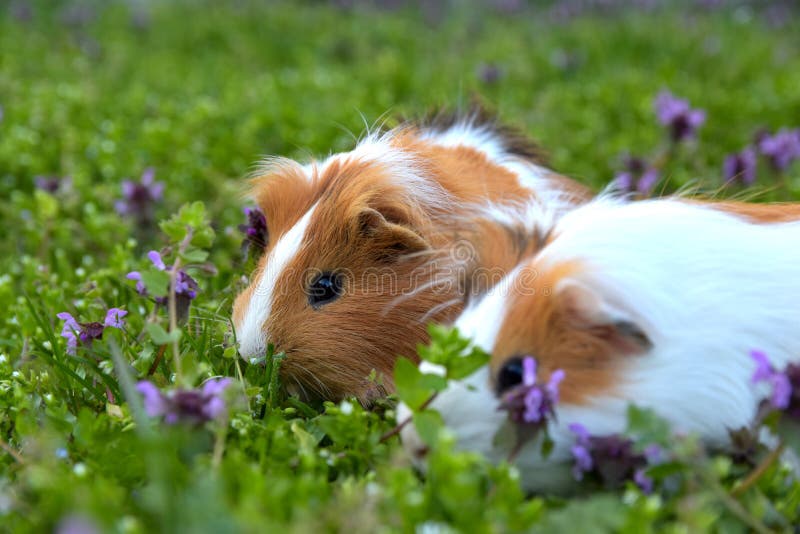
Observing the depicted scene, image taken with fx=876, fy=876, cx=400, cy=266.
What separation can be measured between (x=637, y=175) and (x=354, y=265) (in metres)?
2.02

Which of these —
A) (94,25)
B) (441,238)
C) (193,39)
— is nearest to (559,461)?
(441,238)

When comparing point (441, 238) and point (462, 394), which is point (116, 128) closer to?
point (441, 238)

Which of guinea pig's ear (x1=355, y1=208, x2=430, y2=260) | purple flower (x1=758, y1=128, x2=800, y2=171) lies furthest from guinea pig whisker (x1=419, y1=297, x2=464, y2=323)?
purple flower (x1=758, y1=128, x2=800, y2=171)

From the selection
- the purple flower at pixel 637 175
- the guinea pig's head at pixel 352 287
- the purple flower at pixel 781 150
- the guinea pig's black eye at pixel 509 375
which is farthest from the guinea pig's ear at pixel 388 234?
the purple flower at pixel 781 150

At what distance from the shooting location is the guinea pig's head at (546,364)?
5.87 feet

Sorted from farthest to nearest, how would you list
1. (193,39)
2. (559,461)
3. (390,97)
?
(193,39), (390,97), (559,461)

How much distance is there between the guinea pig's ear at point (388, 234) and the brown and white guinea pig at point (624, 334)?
16.9 inches

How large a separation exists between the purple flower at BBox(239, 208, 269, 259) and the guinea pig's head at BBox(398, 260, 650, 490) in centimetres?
107

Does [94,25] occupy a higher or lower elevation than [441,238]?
lower

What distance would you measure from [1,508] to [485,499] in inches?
33.6

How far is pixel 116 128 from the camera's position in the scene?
4484 mm

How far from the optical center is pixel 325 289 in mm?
2402

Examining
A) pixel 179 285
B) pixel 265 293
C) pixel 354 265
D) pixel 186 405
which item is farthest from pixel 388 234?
pixel 186 405

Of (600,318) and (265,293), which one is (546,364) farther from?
(265,293)
